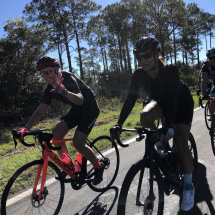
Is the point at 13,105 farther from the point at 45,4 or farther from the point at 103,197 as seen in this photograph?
the point at 45,4

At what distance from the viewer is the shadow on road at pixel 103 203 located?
9.26ft

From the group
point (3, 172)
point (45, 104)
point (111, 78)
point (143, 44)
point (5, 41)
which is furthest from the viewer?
point (111, 78)

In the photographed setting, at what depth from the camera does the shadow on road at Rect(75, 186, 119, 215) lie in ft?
9.26

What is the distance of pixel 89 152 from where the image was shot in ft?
10.3

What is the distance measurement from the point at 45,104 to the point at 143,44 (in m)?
1.61

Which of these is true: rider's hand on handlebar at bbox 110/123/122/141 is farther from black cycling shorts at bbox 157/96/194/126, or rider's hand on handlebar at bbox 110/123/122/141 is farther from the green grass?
the green grass

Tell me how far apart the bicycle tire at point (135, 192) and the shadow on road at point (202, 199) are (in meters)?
0.55

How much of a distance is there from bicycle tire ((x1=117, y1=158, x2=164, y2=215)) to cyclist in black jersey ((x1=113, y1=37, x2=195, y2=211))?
44 centimetres

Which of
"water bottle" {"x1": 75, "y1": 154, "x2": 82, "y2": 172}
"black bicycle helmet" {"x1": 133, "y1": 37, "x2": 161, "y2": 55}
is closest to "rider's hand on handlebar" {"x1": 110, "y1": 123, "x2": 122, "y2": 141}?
"black bicycle helmet" {"x1": 133, "y1": 37, "x2": 161, "y2": 55}

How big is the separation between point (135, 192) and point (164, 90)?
1.23 m

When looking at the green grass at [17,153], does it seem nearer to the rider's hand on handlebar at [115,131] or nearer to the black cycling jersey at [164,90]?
the rider's hand on handlebar at [115,131]

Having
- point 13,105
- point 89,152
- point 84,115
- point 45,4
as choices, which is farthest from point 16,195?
point 45,4

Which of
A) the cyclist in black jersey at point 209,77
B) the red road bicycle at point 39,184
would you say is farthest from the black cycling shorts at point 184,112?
the cyclist in black jersey at point 209,77

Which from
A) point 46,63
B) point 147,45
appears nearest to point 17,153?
point 46,63
